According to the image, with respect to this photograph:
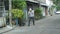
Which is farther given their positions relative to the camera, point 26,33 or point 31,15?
point 31,15

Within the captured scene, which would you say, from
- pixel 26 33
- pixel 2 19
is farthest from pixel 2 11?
pixel 26 33

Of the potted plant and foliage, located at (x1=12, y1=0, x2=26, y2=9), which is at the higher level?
foliage, located at (x1=12, y1=0, x2=26, y2=9)

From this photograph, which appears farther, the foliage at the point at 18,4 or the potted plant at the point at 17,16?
the foliage at the point at 18,4

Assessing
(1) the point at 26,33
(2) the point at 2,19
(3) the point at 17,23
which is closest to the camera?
(1) the point at 26,33

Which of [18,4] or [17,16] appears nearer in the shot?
[17,16]

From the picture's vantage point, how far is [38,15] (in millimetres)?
36281

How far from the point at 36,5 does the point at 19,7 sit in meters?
19.3

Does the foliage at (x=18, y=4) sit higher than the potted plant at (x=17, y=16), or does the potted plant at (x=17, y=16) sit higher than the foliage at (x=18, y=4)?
the foliage at (x=18, y=4)

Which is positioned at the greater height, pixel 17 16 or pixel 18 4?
pixel 18 4

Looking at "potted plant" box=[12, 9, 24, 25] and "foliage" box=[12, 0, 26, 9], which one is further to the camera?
"foliage" box=[12, 0, 26, 9]

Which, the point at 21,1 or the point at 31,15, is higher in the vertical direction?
the point at 21,1

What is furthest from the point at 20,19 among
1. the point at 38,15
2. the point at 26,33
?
the point at 38,15

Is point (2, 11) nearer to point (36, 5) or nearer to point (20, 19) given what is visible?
point (20, 19)

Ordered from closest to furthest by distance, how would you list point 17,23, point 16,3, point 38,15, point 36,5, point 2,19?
point 2,19 → point 17,23 → point 16,3 → point 38,15 → point 36,5
